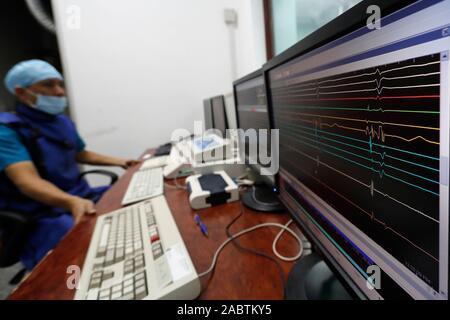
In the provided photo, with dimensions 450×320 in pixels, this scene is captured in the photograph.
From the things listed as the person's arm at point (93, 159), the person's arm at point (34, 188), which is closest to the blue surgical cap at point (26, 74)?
the person's arm at point (34, 188)

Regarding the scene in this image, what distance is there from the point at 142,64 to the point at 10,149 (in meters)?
1.47

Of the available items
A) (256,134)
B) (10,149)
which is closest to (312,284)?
(256,134)

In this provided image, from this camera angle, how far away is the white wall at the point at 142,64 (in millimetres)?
2176

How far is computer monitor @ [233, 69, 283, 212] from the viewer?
70 centimetres

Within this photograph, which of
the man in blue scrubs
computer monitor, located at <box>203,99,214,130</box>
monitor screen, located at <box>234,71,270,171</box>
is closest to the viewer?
monitor screen, located at <box>234,71,270,171</box>

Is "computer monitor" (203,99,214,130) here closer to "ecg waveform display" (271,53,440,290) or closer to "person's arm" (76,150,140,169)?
"person's arm" (76,150,140,169)

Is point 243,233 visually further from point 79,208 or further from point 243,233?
point 79,208

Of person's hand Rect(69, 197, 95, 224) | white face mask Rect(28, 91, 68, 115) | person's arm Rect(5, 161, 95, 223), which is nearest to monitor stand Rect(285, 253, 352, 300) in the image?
person's hand Rect(69, 197, 95, 224)

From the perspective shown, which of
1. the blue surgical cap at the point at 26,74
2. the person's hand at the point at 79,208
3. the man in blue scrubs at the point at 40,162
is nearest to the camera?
the person's hand at the point at 79,208

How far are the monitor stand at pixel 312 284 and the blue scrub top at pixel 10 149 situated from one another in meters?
→ 1.32

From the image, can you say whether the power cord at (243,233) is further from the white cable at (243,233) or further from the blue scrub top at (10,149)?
the blue scrub top at (10,149)

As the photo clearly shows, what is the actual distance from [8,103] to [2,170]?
2.83 meters

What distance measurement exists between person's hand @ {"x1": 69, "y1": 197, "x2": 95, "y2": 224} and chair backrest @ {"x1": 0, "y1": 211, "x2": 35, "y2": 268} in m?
0.17

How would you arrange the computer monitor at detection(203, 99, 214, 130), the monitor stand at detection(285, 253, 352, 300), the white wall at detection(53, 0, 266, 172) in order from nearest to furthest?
1. the monitor stand at detection(285, 253, 352, 300)
2. the computer monitor at detection(203, 99, 214, 130)
3. the white wall at detection(53, 0, 266, 172)
